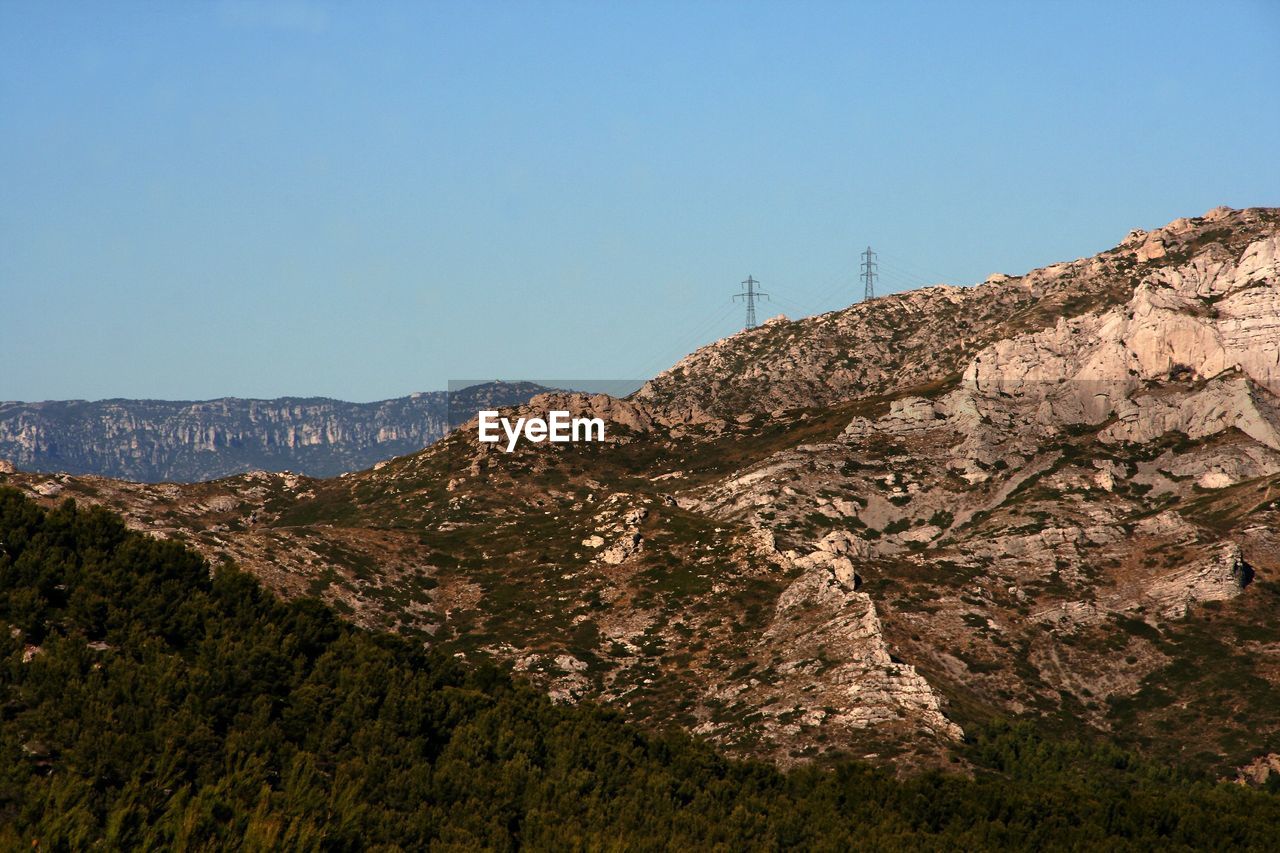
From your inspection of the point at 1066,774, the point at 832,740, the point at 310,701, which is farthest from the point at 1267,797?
the point at 310,701

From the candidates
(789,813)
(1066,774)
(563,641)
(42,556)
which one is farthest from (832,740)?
(42,556)

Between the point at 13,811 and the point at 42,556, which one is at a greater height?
the point at 42,556

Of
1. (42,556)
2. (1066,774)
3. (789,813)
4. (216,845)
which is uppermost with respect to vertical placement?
(42,556)

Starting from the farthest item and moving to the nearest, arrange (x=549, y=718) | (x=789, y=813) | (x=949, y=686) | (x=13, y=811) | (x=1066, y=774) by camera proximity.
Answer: (x=949, y=686), (x=1066, y=774), (x=549, y=718), (x=789, y=813), (x=13, y=811)

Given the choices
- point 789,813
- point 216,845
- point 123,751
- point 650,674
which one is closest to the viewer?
point 216,845

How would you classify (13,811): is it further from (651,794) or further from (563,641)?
(563,641)

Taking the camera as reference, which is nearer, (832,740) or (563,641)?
(832,740)
